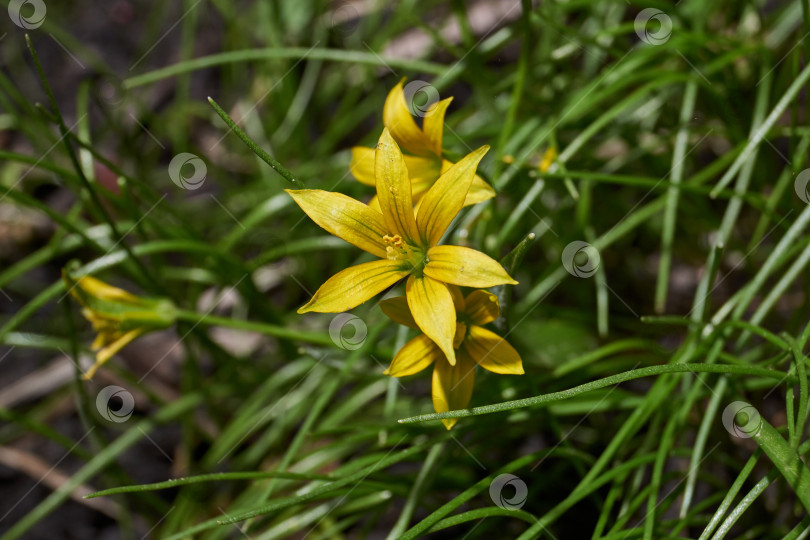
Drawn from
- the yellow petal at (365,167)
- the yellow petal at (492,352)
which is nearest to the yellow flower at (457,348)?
the yellow petal at (492,352)

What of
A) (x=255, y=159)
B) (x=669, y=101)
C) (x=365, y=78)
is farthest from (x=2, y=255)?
(x=669, y=101)

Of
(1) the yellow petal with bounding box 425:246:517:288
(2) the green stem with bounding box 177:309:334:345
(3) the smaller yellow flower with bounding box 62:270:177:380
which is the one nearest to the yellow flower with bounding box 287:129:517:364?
(1) the yellow petal with bounding box 425:246:517:288

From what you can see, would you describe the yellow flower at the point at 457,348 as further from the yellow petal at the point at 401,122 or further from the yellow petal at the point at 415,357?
the yellow petal at the point at 401,122

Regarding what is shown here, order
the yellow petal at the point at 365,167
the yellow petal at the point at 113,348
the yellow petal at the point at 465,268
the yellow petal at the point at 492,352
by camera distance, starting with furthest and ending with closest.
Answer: the yellow petal at the point at 113,348 → the yellow petal at the point at 365,167 → the yellow petal at the point at 492,352 → the yellow petal at the point at 465,268

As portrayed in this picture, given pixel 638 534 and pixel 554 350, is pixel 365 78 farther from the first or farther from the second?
pixel 638 534

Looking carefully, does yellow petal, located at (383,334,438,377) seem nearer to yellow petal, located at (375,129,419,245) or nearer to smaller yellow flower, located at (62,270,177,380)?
yellow petal, located at (375,129,419,245)

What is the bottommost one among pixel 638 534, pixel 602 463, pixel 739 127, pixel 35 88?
pixel 638 534
